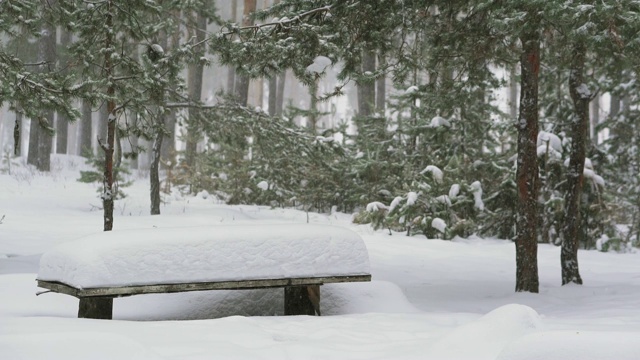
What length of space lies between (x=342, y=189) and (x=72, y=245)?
12.0 metres

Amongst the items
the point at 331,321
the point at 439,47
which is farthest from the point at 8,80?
the point at 439,47

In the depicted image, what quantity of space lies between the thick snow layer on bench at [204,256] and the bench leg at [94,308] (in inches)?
11.2

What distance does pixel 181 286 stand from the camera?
5410 mm

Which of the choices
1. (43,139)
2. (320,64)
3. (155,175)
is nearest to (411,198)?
(155,175)

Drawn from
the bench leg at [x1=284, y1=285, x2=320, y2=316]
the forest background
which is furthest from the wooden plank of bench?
the forest background

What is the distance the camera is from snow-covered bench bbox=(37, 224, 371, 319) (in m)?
5.21

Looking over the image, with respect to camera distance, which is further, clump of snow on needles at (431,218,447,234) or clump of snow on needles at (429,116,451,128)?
clump of snow on needles at (431,218,447,234)

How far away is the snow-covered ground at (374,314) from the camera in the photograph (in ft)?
13.3

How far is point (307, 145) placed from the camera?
13.0m

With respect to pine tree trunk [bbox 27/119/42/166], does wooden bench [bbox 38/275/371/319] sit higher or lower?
lower

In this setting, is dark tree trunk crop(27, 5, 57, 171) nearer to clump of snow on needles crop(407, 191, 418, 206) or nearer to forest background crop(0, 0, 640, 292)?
forest background crop(0, 0, 640, 292)

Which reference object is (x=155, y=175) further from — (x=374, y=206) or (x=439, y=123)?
(x=439, y=123)

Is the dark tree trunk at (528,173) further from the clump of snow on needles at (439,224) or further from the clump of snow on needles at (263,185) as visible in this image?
the clump of snow on needles at (263,185)

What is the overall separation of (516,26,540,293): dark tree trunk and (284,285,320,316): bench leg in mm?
3694
